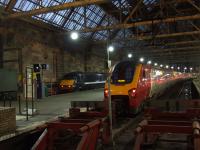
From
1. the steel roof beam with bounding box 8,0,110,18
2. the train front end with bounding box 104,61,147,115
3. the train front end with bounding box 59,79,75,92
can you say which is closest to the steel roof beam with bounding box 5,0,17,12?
the steel roof beam with bounding box 8,0,110,18

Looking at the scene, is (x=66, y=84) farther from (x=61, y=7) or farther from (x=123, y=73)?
(x=123, y=73)

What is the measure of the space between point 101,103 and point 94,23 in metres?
19.7

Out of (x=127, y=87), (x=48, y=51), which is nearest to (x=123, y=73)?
(x=127, y=87)

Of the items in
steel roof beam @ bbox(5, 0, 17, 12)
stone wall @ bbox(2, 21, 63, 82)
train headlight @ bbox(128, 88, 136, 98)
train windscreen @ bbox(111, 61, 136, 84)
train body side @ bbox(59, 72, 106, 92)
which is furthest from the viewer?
train body side @ bbox(59, 72, 106, 92)

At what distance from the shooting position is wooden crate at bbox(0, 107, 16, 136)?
818cm

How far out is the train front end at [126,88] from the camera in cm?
1141

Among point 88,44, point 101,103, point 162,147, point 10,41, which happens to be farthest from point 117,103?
point 88,44

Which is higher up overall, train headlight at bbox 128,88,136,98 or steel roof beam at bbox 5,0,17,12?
steel roof beam at bbox 5,0,17,12

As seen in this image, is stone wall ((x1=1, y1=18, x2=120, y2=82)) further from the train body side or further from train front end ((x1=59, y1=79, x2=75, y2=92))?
the train body side

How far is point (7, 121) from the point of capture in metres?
8.37

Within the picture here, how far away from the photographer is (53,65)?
83.8 feet

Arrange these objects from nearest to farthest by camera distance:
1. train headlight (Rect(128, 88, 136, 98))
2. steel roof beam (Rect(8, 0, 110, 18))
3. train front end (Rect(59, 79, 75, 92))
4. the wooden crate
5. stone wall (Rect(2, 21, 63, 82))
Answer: the wooden crate, train headlight (Rect(128, 88, 136, 98)), steel roof beam (Rect(8, 0, 110, 18)), stone wall (Rect(2, 21, 63, 82)), train front end (Rect(59, 79, 75, 92))

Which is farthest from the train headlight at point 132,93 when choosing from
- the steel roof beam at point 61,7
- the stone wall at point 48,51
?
the stone wall at point 48,51

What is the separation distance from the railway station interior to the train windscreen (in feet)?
0.13
